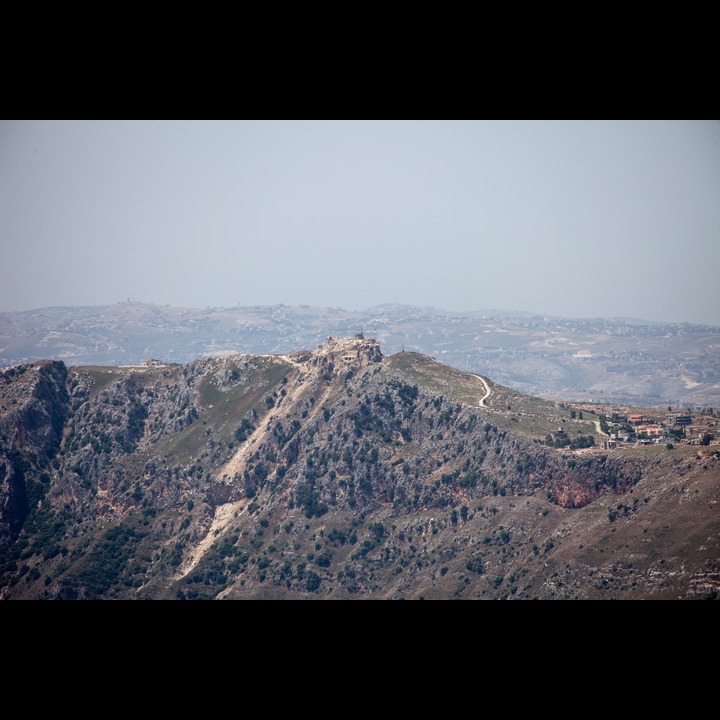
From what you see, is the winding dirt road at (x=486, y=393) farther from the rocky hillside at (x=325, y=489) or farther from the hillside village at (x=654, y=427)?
the hillside village at (x=654, y=427)

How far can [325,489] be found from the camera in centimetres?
9494

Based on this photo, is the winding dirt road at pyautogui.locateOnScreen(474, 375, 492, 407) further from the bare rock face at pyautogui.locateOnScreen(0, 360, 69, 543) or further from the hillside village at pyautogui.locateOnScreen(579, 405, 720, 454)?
the bare rock face at pyautogui.locateOnScreen(0, 360, 69, 543)

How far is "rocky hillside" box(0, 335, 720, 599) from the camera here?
6669cm

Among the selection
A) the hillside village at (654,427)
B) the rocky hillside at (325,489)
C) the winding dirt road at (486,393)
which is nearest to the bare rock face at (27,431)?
the rocky hillside at (325,489)

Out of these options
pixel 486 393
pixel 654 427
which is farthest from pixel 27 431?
pixel 654 427

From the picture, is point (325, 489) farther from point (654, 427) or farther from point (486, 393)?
point (654, 427)

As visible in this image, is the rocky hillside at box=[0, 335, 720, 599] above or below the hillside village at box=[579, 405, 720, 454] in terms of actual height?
below

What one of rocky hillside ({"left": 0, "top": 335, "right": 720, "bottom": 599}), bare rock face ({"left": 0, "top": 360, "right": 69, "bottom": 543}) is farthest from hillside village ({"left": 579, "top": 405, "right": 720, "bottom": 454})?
bare rock face ({"left": 0, "top": 360, "right": 69, "bottom": 543})

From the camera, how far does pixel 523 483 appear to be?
79.1 metres

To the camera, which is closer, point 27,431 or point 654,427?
point 654,427

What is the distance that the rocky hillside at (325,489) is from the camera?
66688mm
